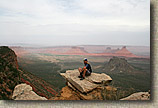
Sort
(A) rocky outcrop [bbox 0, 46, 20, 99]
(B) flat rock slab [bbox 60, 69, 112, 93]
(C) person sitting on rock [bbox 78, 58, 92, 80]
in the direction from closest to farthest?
(B) flat rock slab [bbox 60, 69, 112, 93] → (C) person sitting on rock [bbox 78, 58, 92, 80] → (A) rocky outcrop [bbox 0, 46, 20, 99]

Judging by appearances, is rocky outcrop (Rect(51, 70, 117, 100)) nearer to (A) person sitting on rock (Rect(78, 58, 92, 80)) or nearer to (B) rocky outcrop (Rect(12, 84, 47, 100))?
(A) person sitting on rock (Rect(78, 58, 92, 80))

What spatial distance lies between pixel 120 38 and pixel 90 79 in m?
1.43

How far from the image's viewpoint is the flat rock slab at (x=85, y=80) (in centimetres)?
291

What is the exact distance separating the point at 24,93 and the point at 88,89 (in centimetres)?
157

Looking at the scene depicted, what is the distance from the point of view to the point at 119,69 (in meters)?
3.52

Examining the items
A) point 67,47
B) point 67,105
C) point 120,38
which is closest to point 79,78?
point 67,105

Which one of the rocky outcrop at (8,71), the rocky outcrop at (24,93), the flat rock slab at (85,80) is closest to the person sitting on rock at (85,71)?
the flat rock slab at (85,80)

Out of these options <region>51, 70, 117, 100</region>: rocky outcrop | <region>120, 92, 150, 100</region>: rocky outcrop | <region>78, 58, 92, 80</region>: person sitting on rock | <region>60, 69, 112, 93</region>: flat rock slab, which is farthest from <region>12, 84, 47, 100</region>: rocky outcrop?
<region>120, 92, 150, 100</region>: rocky outcrop

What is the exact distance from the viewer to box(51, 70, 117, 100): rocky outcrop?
2908mm

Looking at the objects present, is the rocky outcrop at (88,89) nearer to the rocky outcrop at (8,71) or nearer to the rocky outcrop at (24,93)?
the rocky outcrop at (24,93)

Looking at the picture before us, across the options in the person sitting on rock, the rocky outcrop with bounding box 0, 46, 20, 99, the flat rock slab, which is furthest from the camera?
the rocky outcrop with bounding box 0, 46, 20, 99

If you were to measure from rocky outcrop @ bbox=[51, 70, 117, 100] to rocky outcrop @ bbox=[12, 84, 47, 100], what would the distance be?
52 centimetres

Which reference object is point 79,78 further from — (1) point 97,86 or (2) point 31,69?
(2) point 31,69

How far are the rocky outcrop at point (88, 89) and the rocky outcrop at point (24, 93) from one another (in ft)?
1.72
